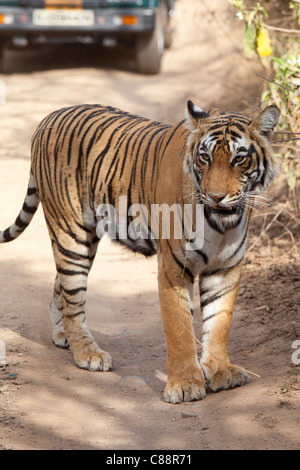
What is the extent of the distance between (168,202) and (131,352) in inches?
49.8

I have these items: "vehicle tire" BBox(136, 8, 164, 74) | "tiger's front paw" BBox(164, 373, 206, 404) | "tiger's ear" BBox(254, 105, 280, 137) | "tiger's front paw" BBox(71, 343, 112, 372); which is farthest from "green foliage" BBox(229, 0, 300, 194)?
"vehicle tire" BBox(136, 8, 164, 74)

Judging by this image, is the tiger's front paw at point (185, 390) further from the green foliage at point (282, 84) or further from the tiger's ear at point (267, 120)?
the green foliage at point (282, 84)

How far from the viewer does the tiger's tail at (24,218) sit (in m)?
4.86

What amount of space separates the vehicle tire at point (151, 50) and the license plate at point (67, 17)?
0.88m

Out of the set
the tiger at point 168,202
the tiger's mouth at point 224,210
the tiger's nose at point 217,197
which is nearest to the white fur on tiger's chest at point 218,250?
the tiger at point 168,202

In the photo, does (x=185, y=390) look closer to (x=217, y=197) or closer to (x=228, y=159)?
(x=217, y=197)

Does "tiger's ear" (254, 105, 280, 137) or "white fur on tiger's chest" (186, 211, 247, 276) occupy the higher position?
"tiger's ear" (254, 105, 280, 137)

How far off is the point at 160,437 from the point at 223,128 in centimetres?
152

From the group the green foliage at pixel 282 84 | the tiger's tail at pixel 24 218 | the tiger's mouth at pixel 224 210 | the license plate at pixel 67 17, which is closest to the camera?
the tiger's mouth at pixel 224 210

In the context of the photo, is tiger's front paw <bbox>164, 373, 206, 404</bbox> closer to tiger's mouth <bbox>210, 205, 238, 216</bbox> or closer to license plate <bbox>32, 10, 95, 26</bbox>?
tiger's mouth <bbox>210, 205, 238, 216</bbox>

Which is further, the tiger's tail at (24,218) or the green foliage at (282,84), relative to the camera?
the green foliage at (282,84)

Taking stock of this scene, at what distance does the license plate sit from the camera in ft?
34.5

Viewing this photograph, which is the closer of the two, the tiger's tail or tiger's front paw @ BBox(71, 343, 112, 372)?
tiger's front paw @ BBox(71, 343, 112, 372)

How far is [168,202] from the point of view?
4.00m
